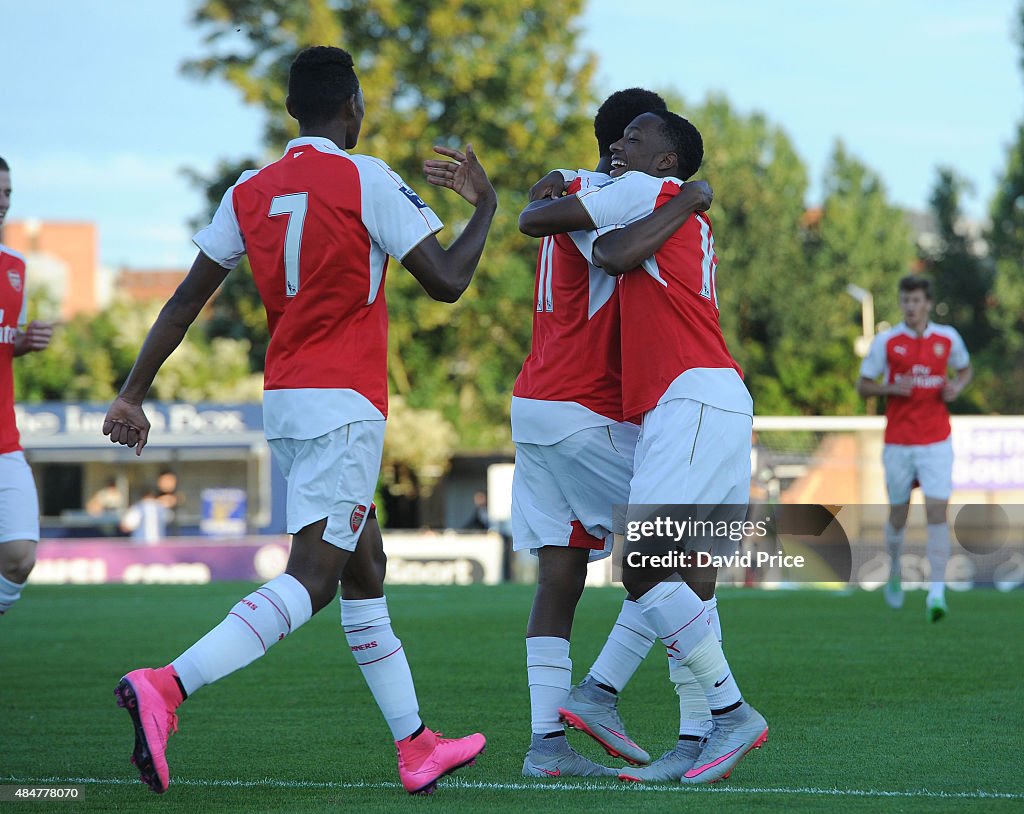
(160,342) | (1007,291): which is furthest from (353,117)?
(1007,291)

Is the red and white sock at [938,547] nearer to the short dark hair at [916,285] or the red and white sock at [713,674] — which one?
the short dark hair at [916,285]

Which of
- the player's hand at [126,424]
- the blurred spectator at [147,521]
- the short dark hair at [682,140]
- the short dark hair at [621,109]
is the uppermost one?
the short dark hair at [621,109]

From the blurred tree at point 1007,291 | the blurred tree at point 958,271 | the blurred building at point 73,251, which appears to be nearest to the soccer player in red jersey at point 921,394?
the blurred tree at point 1007,291

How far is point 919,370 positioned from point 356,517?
9.07 meters

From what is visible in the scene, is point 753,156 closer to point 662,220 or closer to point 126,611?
point 126,611

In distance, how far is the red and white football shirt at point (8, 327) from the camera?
7.49 meters

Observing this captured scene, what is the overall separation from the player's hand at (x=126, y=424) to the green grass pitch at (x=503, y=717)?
3.97 feet

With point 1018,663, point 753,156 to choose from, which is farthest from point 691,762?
point 753,156

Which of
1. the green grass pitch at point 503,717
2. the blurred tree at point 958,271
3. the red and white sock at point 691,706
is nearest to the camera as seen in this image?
the green grass pitch at point 503,717

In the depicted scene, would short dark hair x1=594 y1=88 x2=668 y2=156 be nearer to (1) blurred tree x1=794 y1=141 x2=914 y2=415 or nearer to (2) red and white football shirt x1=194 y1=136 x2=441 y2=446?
(2) red and white football shirt x1=194 y1=136 x2=441 y2=446

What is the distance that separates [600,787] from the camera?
507 cm

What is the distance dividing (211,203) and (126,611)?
2758cm

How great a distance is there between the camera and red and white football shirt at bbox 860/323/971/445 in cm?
1290
